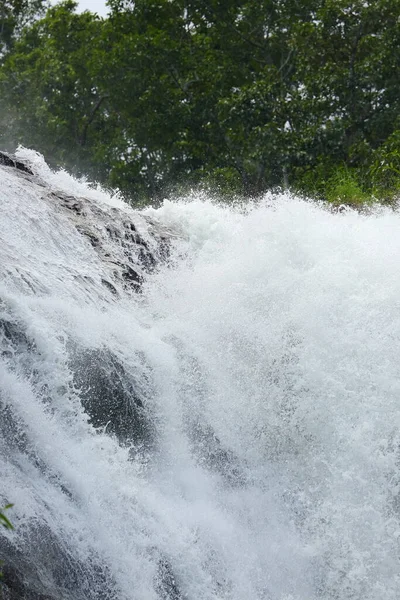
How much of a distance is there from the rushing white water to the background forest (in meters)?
5.69

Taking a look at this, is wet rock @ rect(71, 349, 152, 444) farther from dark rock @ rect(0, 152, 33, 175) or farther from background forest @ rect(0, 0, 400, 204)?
background forest @ rect(0, 0, 400, 204)

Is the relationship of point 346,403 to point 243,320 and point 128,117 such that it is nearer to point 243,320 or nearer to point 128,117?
point 243,320

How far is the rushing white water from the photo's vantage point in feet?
16.8

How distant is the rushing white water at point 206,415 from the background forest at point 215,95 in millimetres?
5694

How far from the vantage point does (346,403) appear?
6848 millimetres

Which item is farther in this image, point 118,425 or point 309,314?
point 309,314

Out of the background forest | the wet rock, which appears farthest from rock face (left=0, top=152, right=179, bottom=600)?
the background forest

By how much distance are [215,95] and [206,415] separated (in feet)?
43.1

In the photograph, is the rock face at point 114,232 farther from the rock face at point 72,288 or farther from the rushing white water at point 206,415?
the rushing white water at point 206,415

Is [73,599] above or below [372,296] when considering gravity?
below

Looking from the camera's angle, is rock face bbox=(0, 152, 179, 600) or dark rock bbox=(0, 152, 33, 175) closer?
rock face bbox=(0, 152, 179, 600)

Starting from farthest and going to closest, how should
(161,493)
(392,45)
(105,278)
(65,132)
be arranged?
(65,132)
(392,45)
(105,278)
(161,493)

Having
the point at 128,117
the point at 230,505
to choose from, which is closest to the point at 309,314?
the point at 230,505

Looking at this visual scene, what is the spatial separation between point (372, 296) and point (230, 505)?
2.37 meters
